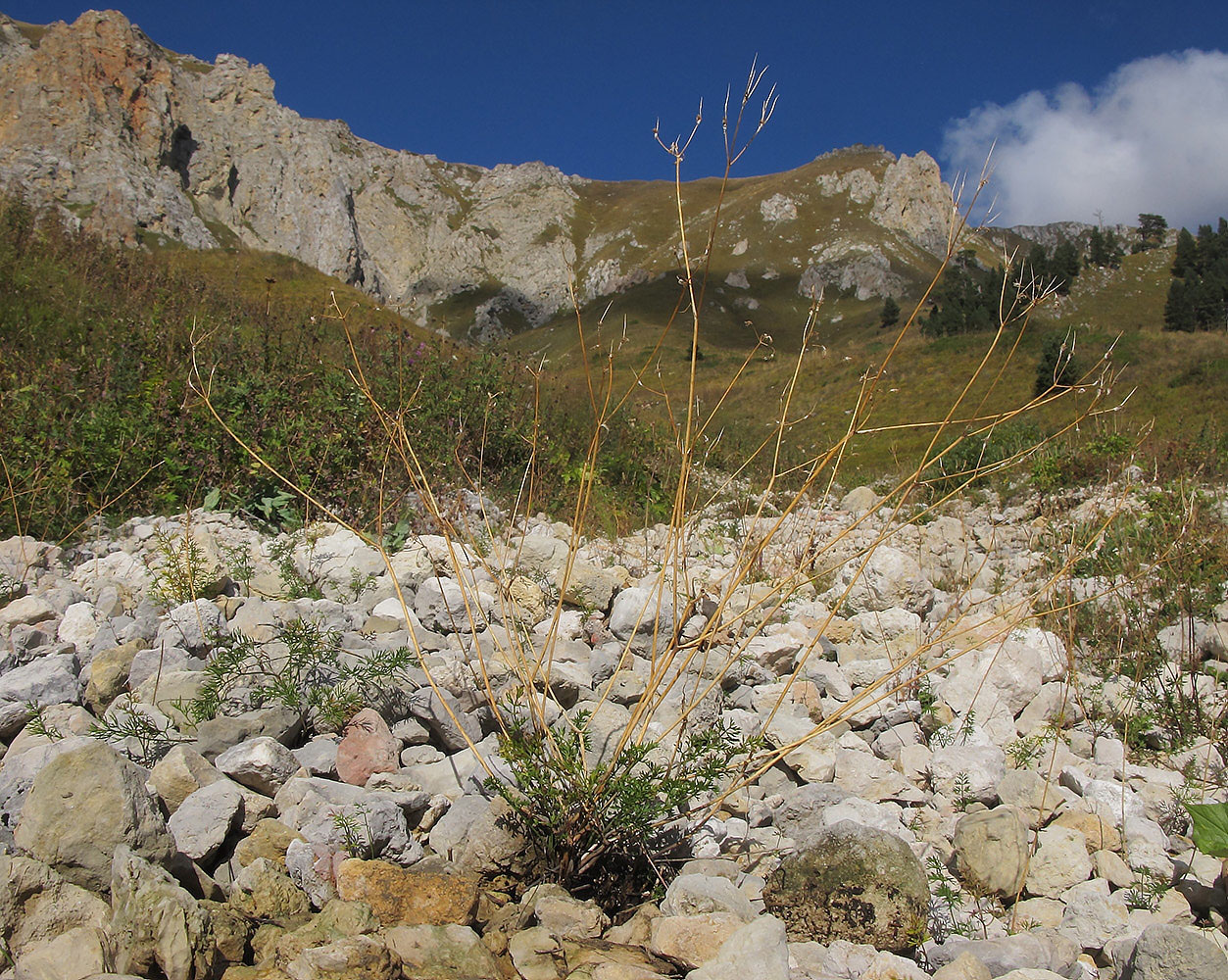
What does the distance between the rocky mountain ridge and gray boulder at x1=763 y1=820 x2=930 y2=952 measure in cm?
2237

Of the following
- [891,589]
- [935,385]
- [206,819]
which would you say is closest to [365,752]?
[206,819]

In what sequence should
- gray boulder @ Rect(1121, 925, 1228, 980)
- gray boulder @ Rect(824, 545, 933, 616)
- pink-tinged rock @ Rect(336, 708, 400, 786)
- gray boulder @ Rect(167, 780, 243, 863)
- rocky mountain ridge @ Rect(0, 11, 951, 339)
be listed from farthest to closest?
rocky mountain ridge @ Rect(0, 11, 951, 339), gray boulder @ Rect(824, 545, 933, 616), pink-tinged rock @ Rect(336, 708, 400, 786), gray boulder @ Rect(167, 780, 243, 863), gray boulder @ Rect(1121, 925, 1228, 980)

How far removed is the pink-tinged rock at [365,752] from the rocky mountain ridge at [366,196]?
22259 millimetres

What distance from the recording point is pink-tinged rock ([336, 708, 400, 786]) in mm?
2201

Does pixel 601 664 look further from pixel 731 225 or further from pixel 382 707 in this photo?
pixel 731 225

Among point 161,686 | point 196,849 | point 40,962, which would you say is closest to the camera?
point 40,962

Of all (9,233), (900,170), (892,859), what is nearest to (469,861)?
(892,859)

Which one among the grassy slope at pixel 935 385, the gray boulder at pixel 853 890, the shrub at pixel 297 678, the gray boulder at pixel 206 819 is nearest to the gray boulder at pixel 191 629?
the shrub at pixel 297 678

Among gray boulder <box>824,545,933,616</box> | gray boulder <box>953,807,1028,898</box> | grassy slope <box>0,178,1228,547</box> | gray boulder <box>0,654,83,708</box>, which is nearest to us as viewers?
gray boulder <box>953,807,1028,898</box>

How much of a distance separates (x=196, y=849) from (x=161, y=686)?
0.85 m

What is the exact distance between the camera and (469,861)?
1.88m

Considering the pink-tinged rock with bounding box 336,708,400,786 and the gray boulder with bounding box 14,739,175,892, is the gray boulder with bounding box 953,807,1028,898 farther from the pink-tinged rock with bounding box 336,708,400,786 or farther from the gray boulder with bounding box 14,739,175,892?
the gray boulder with bounding box 14,739,175,892

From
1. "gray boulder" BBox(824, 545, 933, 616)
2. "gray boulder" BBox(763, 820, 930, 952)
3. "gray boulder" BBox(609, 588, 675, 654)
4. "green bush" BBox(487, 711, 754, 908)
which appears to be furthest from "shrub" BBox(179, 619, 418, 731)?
"gray boulder" BBox(824, 545, 933, 616)

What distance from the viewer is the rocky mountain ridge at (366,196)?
33.4m
